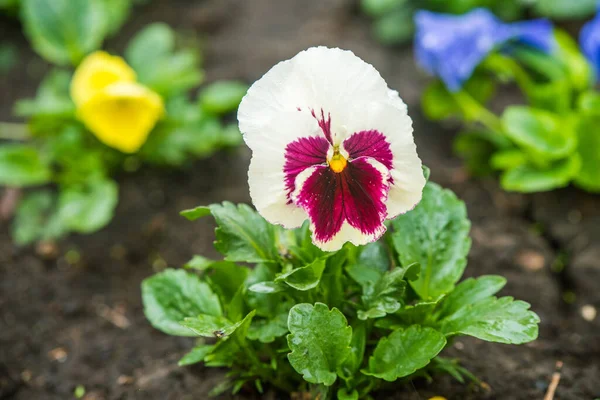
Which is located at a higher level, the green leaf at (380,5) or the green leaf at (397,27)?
the green leaf at (380,5)

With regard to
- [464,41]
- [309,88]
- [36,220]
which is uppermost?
[309,88]

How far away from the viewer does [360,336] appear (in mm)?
1292

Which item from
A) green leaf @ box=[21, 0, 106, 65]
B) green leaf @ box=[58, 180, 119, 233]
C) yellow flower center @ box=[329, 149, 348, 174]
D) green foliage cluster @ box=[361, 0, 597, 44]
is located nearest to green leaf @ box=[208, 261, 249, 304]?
yellow flower center @ box=[329, 149, 348, 174]

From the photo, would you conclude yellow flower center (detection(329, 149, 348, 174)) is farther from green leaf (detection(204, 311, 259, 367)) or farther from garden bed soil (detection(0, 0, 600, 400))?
garden bed soil (detection(0, 0, 600, 400))

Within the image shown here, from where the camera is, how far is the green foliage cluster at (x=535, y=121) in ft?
6.67

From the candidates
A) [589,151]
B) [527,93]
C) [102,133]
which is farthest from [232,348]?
[527,93]

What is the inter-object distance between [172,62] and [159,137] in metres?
0.27

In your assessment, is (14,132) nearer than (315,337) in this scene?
No

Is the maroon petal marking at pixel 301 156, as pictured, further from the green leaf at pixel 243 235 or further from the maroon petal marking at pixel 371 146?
the green leaf at pixel 243 235

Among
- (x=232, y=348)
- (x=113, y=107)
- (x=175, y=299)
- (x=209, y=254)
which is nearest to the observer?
(x=232, y=348)

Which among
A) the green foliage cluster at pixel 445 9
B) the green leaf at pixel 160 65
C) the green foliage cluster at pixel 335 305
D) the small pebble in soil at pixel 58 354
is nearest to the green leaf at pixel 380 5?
the green foliage cluster at pixel 445 9

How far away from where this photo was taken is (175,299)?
1.41 m

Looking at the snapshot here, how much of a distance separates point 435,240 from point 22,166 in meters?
1.47

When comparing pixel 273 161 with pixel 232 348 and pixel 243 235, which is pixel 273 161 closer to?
pixel 243 235
